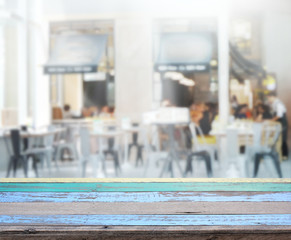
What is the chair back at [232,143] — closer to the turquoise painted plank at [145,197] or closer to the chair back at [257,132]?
the chair back at [257,132]

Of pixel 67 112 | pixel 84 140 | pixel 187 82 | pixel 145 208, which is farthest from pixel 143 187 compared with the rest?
pixel 67 112

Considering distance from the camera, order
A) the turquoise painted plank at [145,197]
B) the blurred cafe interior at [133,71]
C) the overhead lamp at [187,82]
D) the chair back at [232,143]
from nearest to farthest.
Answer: the turquoise painted plank at [145,197]
the chair back at [232,143]
the blurred cafe interior at [133,71]
the overhead lamp at [187,82]

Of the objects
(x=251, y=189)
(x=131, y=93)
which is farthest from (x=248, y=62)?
(x=251, y=189)

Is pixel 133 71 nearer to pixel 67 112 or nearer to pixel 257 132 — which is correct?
pixel 67 112

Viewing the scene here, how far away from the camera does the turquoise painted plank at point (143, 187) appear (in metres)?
1.46

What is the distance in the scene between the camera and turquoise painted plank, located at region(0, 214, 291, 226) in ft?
3.57

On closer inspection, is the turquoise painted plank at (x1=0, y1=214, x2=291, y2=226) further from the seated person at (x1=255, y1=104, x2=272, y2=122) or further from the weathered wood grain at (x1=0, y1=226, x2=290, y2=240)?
the seated person at (x1=255, y1=104, x2=272, y2=122)

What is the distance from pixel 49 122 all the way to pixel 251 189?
9238mm

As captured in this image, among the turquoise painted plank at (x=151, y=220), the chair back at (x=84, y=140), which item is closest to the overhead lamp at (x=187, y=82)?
the chair back at (x=84, y=140)

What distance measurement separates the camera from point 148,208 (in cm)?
124

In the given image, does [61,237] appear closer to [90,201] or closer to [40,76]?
[90,201]

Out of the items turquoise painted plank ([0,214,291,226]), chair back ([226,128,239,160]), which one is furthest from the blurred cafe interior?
turquoise painted plank ([0,214,291,226])

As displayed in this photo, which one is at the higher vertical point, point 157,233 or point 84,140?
point 157,233

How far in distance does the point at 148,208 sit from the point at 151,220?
123 millimetres
